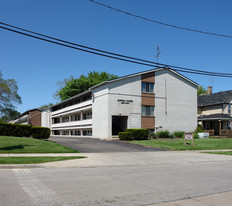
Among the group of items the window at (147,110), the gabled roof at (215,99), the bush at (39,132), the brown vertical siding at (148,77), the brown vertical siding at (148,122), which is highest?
the brown vertical siding at (148,77)

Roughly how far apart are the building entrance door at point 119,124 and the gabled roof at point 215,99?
18098 millimetres

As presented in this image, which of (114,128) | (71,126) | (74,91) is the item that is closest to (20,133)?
(114,128)

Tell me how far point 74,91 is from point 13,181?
58605 mm

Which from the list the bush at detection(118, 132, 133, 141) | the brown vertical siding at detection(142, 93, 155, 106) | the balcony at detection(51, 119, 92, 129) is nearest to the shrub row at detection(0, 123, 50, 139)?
the bush at detection(118, 132, 133, 141)

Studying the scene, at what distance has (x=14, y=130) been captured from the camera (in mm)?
24562

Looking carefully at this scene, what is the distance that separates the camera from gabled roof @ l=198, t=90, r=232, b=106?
144 feet

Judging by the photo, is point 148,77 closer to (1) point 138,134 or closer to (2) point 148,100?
(2) point 148,100

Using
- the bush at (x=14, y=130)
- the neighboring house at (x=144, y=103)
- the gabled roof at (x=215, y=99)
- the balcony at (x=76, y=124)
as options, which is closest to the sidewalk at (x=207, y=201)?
the bush at (x=14, y=130)

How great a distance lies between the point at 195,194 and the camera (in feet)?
23.2

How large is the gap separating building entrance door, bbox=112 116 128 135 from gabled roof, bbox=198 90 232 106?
18.1 meters

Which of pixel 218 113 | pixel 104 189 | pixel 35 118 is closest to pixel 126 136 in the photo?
pixel 218 113

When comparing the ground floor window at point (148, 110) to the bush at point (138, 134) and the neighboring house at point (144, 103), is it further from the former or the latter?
the bush at point (138, 134)

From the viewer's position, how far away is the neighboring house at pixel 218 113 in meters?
40.8

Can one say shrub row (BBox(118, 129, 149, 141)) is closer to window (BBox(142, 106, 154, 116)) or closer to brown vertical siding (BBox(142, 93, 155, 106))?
window (BBox(142, 106, 154, 116))
